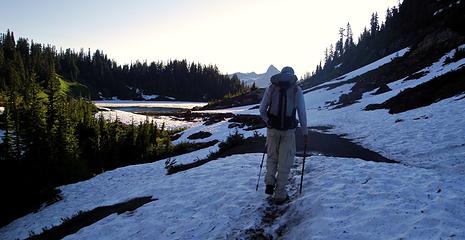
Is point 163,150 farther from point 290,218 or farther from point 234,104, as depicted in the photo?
point 234,104

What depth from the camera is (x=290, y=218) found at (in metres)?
8.13

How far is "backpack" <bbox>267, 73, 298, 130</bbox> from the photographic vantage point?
8.83m

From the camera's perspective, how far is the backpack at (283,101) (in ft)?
29.0

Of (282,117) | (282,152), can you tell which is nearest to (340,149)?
(282,152)

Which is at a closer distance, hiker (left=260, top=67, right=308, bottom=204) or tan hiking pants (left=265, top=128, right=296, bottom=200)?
hiker (left=260, top=67, right=308, bottom=204)

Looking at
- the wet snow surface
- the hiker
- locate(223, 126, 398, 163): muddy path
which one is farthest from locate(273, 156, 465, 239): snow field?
locate(223, 126, 398, 163): muddy path

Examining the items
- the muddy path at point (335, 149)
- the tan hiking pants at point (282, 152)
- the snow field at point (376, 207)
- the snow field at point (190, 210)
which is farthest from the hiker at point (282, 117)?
the muddy path at point (335, 149)

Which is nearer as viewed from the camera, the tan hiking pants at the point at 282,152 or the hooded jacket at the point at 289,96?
the hooded jacket at the point at 289,96

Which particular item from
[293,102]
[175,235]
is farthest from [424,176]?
[175,235]

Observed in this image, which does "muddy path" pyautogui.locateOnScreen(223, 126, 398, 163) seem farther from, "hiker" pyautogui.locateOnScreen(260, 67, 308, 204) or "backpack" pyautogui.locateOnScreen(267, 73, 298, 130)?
"backpack" pyautogui.locateOnScreen(267, 73, 298, 130)

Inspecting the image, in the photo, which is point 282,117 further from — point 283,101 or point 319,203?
point 319,203

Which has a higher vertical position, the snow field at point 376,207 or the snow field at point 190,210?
the snow field at point 376,207

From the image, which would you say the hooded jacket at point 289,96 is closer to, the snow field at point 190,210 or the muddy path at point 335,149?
the snow field at point 190,210

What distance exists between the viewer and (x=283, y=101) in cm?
881
